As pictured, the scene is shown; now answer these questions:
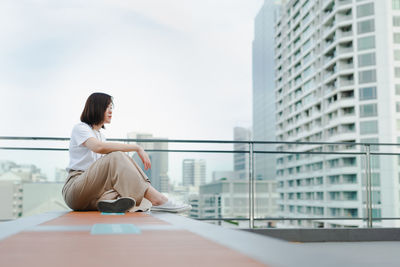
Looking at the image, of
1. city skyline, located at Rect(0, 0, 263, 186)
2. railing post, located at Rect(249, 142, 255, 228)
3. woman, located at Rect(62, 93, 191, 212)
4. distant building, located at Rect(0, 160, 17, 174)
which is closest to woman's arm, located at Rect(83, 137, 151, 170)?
A: woman, located at Rect(62, 93, 191, 212)

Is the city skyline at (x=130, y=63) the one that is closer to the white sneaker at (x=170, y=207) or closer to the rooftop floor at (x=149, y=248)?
the white sneaker at (x=170, y=207)

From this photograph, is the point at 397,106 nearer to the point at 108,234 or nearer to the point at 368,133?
the point at 368,133

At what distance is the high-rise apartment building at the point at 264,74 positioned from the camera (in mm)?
84250

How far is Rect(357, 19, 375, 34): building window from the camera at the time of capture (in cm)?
4541

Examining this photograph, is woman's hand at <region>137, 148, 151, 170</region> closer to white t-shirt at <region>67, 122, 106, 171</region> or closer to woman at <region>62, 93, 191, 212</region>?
woman at <region>62, 93, 191, 212</region>

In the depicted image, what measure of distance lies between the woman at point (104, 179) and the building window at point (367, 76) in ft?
152

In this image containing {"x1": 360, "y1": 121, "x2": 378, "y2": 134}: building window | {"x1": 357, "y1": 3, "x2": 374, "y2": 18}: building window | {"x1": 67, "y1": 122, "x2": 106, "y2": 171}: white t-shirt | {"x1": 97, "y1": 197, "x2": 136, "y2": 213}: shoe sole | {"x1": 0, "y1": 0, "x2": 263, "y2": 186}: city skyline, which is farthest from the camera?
{"x1": 0, "y1": 0, "x2": 263, "y2": 186}: city skyline

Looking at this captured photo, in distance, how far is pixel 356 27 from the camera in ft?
150

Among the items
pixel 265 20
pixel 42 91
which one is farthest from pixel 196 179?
pixel 265 20

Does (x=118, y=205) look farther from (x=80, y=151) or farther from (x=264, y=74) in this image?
(x=264, y=74)

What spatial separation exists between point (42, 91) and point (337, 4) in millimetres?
35765

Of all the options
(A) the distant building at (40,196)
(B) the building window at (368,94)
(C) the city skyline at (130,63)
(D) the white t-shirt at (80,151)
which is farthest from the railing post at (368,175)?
(B) the building window at (368,94)

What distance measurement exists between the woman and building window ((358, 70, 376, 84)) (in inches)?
1830

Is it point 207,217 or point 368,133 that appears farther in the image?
point 368,133
